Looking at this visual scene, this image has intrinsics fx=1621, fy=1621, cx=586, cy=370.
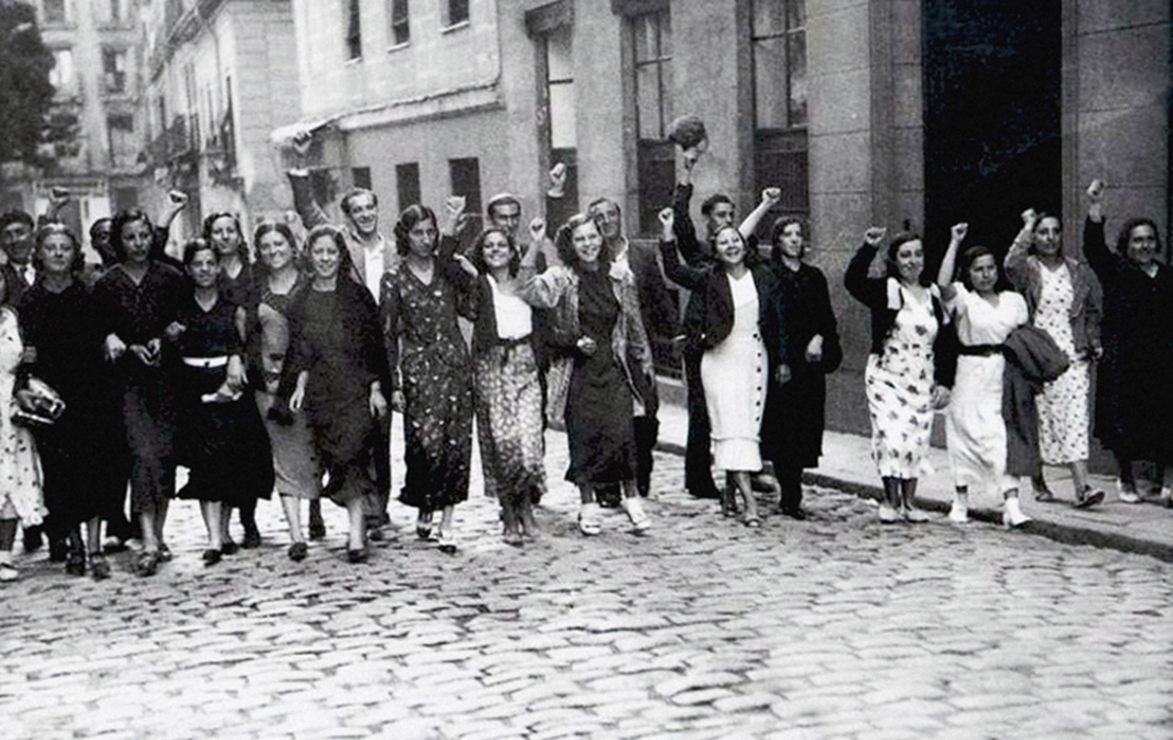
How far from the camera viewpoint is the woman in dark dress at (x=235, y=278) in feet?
29.4

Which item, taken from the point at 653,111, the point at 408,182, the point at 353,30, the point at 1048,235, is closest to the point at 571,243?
the point at 1048,235

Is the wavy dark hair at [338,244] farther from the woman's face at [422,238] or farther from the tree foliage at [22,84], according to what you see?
the tree foliage at [22,84]

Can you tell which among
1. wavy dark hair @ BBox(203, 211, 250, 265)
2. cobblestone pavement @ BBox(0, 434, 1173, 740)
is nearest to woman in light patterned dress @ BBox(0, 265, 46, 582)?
cobblestone pavement @ BBox(0, 434, 1173, 740)

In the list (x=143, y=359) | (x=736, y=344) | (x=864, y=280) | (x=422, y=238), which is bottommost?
(x=736, y=344)

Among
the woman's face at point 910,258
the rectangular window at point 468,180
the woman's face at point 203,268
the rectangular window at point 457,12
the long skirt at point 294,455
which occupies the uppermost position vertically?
the rectangular window at point 457,12

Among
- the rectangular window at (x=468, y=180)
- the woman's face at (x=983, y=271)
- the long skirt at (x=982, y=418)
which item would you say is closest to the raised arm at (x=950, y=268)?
the woman's face at (x=983, y=271)

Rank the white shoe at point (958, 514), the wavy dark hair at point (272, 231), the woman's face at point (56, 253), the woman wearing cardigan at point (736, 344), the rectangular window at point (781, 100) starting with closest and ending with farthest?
the woman's face at point (56, 253) → the wavy dark hair at point (272, 231) → the white shoe at point (958, 514) → the woman wearing cardigan at point (736, 344) → the rectangular window at point (781, 100)

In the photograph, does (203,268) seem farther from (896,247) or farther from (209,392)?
(896,247)

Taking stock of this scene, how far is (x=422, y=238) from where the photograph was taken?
8.71 m

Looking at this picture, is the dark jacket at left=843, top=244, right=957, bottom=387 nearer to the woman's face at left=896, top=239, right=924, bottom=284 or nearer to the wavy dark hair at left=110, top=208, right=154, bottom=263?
the woman's face at left=896, top=239, right=924, bottom=284

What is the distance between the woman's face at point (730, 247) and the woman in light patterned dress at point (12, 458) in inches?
150

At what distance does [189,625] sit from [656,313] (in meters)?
4.85

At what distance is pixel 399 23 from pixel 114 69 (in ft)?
162

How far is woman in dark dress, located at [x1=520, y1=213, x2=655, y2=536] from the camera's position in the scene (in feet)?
29.7
